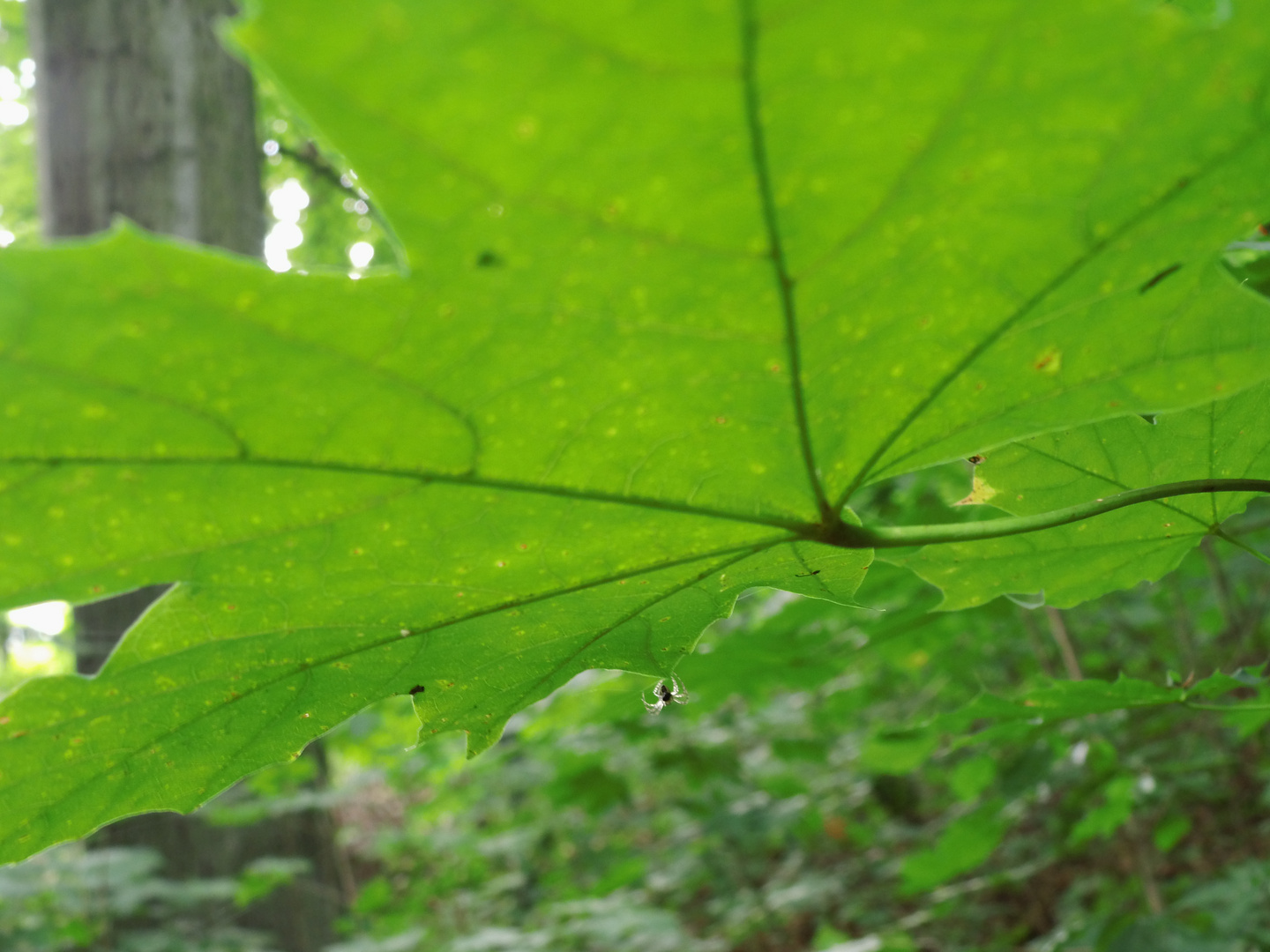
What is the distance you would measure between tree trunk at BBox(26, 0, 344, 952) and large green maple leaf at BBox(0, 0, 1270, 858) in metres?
2.47

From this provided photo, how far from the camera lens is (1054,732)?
1.91m

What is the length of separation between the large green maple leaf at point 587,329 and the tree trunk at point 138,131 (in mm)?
2469

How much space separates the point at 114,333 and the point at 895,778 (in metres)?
6.02

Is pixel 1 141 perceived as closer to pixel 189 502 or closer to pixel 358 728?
pixel 358 728

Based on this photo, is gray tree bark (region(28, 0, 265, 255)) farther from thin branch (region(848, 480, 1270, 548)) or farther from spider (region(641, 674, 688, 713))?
thin branch (region(848, 480, 1270, 548))

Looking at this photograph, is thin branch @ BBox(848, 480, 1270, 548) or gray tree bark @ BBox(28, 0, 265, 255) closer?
thin branch @ BBox(848, 480, 1270, 548)

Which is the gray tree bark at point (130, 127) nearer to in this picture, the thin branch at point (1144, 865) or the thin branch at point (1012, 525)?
the thin branch at point (1012, 525)

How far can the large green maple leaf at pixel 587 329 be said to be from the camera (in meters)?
0.39

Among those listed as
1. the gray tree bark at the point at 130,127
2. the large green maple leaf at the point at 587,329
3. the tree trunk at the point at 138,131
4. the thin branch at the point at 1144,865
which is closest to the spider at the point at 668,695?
the large green maple leaf at the point at 587,329

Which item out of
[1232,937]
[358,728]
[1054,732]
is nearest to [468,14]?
[1054,732]

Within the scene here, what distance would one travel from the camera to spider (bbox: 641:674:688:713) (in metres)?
0.96

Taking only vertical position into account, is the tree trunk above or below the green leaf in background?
above

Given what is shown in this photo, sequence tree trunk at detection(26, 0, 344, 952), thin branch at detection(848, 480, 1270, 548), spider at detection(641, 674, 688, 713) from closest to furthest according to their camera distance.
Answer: thin branch at detection(848, 480, 1270, 548) → spider at detection(641, 674, 688, 713) → tree trunk at detection(26, 0, 344, 952)

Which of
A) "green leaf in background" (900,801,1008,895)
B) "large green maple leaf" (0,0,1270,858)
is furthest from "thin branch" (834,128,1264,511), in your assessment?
"green leaf in background" (900,801,1008,895)
